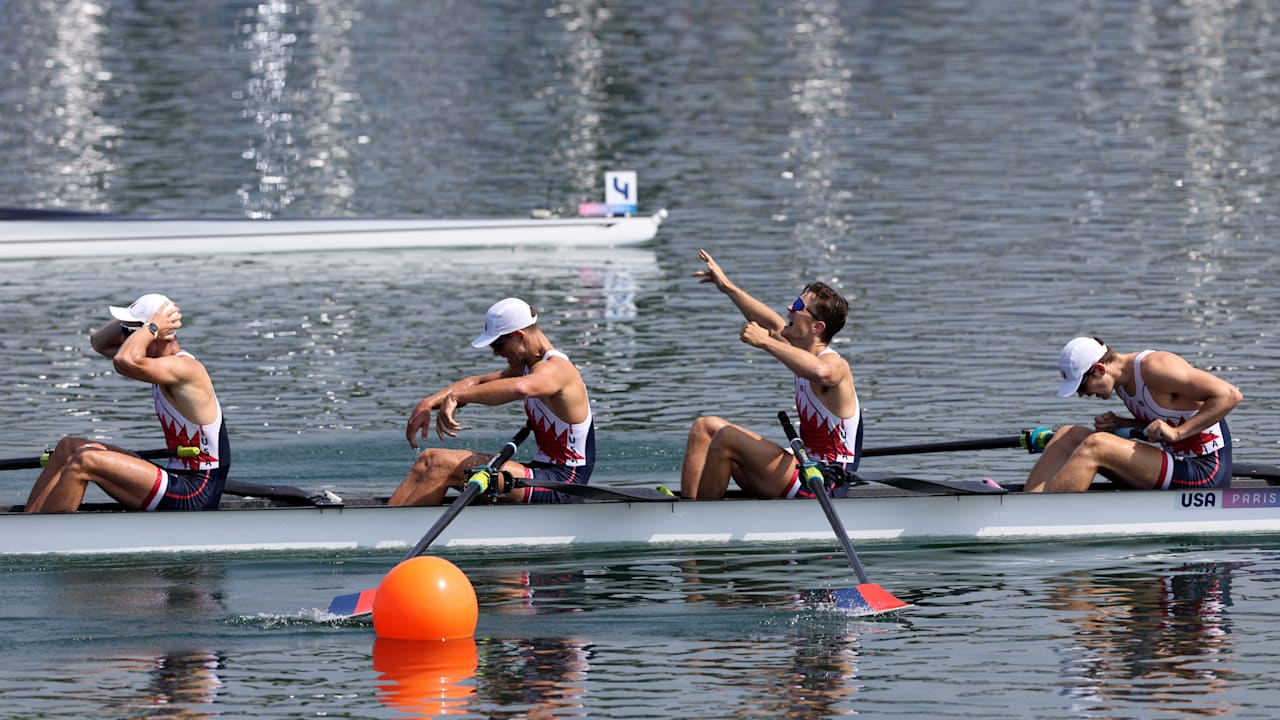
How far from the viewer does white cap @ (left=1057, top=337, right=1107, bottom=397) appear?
50.1 feet

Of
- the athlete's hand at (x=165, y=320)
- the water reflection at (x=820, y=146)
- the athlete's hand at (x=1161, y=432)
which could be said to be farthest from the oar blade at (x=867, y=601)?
the water reflection at (x=820, y=146)

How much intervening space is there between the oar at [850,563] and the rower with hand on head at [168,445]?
3.97 meters

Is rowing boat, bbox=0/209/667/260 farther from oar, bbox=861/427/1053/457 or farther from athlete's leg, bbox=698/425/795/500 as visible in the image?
athlete's leg, bbox=698/425/795/500

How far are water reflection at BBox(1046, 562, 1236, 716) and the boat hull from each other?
0.71 meters

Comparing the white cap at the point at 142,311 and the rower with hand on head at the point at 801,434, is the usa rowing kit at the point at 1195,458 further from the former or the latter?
the white cap at the point at 142,311

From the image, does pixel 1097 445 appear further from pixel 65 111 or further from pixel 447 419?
pixel 65 111

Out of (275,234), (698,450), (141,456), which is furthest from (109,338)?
(275,234)

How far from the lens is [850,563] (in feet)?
51.0

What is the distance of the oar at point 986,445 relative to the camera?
16.6 meters

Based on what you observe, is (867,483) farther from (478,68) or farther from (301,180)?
(478,68)

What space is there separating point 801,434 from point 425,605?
3.71 metres

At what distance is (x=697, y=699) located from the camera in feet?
40.8

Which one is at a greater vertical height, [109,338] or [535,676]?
[109,338]

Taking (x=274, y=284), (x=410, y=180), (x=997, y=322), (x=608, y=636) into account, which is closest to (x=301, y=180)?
(x=410, y=180)
